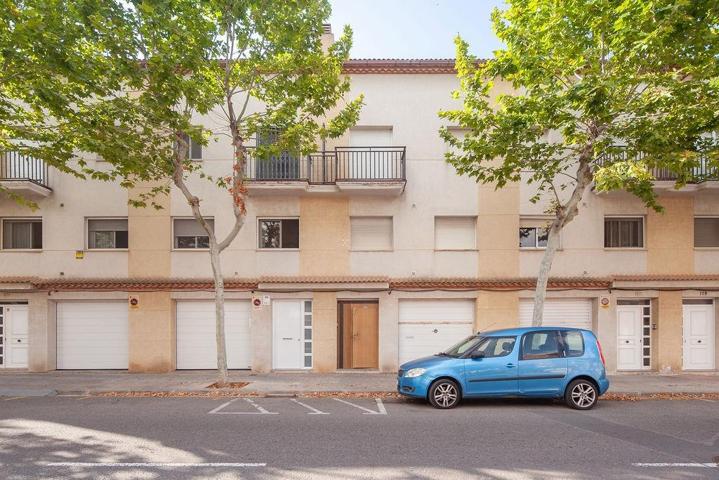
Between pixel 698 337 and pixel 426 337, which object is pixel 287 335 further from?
pixel 698 337

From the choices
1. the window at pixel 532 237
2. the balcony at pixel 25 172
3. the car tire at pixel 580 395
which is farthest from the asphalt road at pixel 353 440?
the balcony at pixel 25 172

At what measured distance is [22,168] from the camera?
13680mm

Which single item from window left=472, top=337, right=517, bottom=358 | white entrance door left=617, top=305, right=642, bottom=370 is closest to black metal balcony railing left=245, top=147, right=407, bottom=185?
window left=472, top=337, right=517, bottom=358

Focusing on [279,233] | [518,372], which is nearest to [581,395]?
[518,372]

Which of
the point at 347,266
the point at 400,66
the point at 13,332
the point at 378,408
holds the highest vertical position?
the point at 400,66

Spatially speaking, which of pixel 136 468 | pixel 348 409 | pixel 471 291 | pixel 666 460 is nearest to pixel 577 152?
pixel 471 291

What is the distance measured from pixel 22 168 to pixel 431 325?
13543 millimetres

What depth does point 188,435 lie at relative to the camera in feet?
22.4

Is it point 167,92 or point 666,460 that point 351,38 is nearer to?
point 167,92

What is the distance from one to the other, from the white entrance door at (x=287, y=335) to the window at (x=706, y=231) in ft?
41.4

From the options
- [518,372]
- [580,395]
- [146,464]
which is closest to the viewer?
[146,464]

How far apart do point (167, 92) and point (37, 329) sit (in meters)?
9.05

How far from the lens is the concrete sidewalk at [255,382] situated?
1067 centimetres

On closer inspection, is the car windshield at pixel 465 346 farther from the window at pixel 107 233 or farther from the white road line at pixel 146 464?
the window at pixel 107 233
